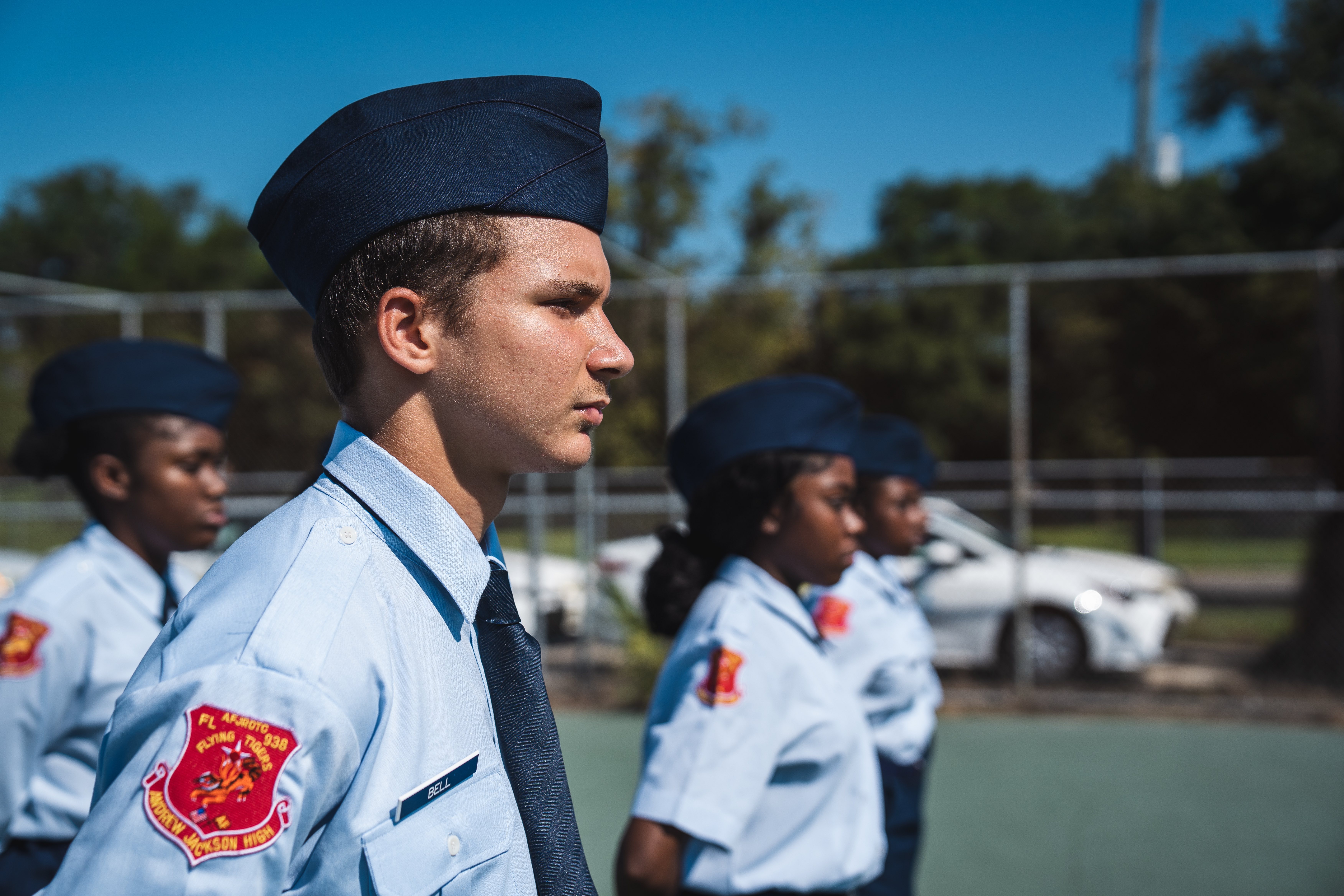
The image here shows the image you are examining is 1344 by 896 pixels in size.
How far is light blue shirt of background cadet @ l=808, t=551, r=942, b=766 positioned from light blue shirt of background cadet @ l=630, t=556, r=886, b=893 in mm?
1115

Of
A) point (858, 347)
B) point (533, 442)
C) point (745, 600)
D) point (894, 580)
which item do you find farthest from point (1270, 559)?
point (533, 442)

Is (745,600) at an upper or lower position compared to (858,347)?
lower

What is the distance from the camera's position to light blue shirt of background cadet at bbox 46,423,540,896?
0.82 m

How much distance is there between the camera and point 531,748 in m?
1.09

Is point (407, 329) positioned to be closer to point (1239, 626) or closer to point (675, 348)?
point (675, 348)

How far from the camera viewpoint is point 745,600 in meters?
2.29

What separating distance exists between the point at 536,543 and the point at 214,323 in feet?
9.14

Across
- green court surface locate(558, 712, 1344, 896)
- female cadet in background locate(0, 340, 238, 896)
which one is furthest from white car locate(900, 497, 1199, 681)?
female cadet in background locate(0, 340, 238, 896)

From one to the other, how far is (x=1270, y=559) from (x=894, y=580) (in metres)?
14.8

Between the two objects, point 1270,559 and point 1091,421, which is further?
point 1091,421

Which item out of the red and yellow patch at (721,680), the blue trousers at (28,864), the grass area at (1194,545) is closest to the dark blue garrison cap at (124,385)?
the blue trousers at (28,864)

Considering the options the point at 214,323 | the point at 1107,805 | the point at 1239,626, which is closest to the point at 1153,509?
the point at 1239,626

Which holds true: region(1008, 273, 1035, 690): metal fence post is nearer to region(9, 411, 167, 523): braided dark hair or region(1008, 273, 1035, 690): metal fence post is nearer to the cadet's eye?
region(9, 411, 167, 523): braided dark hair

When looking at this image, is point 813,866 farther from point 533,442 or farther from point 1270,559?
point 1270,559
